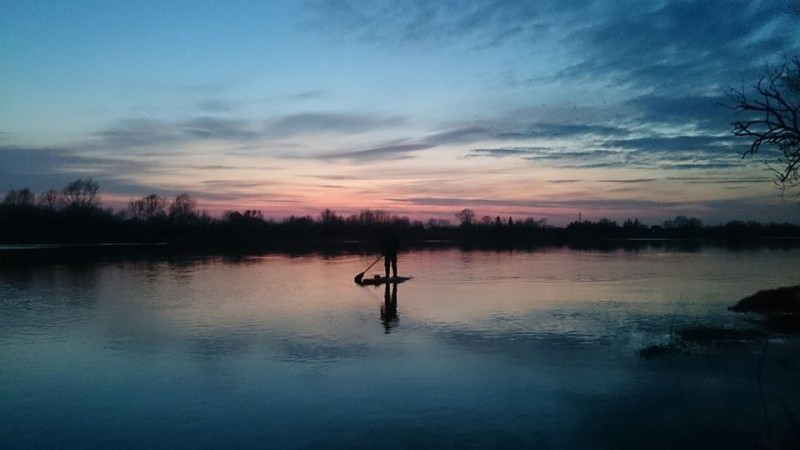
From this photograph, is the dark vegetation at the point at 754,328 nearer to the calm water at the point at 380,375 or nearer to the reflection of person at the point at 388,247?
the calm water at the point at 380,375

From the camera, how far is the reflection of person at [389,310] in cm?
1371

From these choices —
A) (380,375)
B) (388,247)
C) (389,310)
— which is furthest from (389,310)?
(388,247)

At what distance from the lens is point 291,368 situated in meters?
9.59

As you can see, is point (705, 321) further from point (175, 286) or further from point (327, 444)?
point (175, 286)

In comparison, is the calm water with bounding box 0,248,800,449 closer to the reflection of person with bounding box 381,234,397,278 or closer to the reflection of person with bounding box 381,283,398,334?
the reflection of person with bounding box 381,283,398,334

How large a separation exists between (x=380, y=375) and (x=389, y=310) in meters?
6.87

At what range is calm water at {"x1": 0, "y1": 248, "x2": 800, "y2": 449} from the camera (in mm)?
6746

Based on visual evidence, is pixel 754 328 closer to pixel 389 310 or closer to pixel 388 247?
pixel 389 310

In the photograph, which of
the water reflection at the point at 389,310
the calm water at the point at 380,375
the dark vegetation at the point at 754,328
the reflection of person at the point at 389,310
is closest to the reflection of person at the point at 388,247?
the water reflection at the point at 389,310

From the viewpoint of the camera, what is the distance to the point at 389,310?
16000mm

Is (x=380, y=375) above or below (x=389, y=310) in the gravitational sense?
below

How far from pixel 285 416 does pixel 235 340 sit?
4.87 meters

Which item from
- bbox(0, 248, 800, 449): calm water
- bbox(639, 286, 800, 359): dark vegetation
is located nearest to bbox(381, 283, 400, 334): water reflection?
bbox(0, 248, 800, 449): calm water

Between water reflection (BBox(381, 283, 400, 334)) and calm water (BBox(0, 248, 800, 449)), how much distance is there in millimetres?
106
